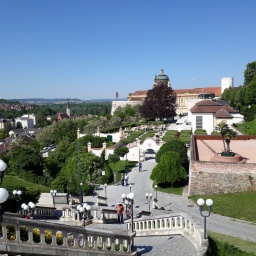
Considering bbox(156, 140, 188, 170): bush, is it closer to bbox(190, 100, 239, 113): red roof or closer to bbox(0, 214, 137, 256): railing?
bbox(190, 100, 239, 113): red roof

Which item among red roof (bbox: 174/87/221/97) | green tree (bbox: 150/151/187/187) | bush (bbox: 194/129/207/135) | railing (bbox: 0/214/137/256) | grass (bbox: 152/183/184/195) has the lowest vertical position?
grass (bbox: 152/183/184/195)

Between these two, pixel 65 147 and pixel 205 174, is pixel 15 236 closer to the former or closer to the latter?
pixel 205 174

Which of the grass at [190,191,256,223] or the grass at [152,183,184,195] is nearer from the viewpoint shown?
the grass at [190,191,256,223]

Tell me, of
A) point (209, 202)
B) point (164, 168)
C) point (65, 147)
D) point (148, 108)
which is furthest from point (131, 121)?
point (209, 202)

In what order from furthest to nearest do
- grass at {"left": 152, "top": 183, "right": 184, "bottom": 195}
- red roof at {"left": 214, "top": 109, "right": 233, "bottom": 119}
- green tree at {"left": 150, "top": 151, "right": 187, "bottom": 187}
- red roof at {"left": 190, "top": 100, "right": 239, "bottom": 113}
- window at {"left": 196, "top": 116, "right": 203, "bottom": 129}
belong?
1. window at {"left": 196, "top": 116, "right": 203, "bottom": 129}
2. red roof at {"left": 190, "top": 100, "right": 239, "bottom": 113}
3. red roof at {"left": 214, "top": 109, "right": 233, "bottom": 119}
4. green tree at {"left": 150, "top": 151, "right": 187, "bottom": 187}
5. grass at {"left": 152, "top": 183, "right": 184, "bottom": 195}

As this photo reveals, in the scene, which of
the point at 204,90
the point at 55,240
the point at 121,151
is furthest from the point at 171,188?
the point at 204,90

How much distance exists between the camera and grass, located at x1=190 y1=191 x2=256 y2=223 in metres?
16.9

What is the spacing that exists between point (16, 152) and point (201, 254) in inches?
1050

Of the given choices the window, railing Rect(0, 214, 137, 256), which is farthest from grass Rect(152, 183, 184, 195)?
the window

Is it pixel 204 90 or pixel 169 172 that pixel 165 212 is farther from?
pixel 204 90

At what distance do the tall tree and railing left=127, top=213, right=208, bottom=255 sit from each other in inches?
1853

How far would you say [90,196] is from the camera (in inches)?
920

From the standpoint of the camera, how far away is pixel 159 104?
59656mm

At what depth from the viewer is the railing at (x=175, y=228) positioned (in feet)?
30.9
